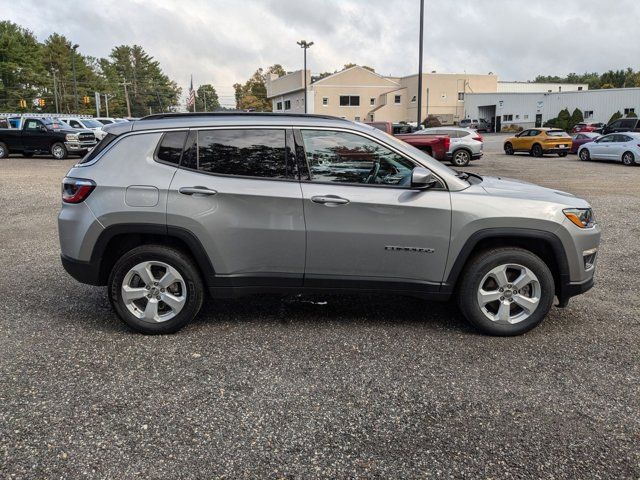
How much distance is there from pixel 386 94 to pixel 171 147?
72.5 metres

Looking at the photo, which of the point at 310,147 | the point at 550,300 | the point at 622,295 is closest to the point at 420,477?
the point at 550,300

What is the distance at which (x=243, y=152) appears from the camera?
4297 mm

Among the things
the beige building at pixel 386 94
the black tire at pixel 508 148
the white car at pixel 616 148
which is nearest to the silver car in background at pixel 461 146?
the white car at pixel 616 148

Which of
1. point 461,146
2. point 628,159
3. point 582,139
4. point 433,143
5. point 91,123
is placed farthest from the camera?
point 582,139

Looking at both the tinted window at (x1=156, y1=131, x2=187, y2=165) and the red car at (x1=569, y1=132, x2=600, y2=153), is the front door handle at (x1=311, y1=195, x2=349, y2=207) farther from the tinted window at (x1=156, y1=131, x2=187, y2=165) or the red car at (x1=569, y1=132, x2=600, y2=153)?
the red car at (x1=569, y1=132, x2=600, y2=153)

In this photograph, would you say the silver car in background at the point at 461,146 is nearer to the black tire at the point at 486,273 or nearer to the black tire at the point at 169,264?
the black tire at the point at 486,273

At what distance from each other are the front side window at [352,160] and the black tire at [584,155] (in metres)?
23.7

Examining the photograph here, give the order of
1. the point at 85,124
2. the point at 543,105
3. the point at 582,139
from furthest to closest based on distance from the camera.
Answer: the point at 543,105
the point at 582,139
the point at 85,124

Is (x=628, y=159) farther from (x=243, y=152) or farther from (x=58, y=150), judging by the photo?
(x=58, y=150)

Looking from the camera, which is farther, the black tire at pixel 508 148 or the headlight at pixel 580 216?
the black tire at pixel 508 148

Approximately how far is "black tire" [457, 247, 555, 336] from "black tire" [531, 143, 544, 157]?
83.8ft

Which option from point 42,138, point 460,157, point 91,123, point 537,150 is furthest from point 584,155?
point 42,138

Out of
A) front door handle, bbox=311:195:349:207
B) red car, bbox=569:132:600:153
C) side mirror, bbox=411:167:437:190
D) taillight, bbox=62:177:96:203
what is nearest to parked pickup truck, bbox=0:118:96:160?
taillight, bbox=62:177:96:203

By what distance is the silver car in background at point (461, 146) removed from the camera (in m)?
21.3
